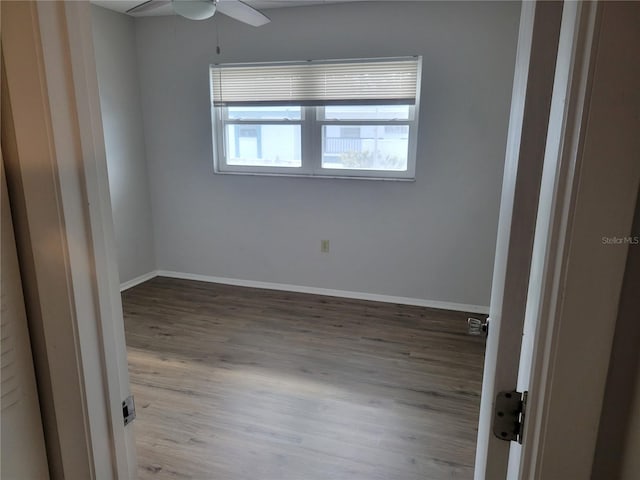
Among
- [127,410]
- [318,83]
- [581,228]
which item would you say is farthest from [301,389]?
[318,83]

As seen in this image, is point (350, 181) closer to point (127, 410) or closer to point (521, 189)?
point (127, 410)

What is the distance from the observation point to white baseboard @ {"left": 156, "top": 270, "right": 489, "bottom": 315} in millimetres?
3600

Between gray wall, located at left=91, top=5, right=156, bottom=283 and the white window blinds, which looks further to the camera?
gray wall, located at left=91, top=5, right=156, bottom=283

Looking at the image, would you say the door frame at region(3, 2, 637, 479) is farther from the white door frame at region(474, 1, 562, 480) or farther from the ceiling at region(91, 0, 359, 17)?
the ceiling at region(91, 0, 359, 17)

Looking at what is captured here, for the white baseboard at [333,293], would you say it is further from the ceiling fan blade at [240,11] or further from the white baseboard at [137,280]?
the ceiling fan blade at [240,11]

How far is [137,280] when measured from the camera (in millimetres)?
4203

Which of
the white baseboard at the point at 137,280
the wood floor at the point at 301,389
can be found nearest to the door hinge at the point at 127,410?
the wood floor at the point at 301,389

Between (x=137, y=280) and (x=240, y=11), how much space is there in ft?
9.21

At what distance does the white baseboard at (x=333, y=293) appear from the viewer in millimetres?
3600

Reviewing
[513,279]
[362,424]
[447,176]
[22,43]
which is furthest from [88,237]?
[447,176]

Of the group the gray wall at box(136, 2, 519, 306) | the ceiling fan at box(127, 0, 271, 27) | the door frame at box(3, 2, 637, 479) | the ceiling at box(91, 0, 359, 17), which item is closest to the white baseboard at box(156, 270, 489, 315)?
the gray wall at box(136, 2, 519, 306)

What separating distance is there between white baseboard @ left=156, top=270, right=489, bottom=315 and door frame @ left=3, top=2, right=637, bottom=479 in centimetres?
304

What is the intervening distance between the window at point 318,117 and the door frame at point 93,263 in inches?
117

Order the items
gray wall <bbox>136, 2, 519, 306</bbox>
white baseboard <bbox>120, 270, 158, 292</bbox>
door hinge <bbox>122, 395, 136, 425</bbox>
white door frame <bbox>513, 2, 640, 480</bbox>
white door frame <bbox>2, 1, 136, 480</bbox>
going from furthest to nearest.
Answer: white baseboard <bbox>120, 270, 158, 292</bbox>, gray wall <bbox>136, 2, 519, 306</bbox>, door hinge <bbox>122, 395, 136, 425</bbox>, white door frame <bbox>2, 1, 136, 480</bbox>, white door frame <bbox>513, 2, 640, 480</bbox>
